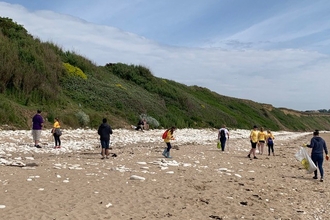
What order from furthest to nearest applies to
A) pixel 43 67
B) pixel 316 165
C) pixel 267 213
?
pixel 43 67 < pixel 316 165 < pixel 267 213

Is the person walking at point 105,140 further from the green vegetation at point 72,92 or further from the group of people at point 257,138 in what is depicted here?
the green vegetation at point 72,92

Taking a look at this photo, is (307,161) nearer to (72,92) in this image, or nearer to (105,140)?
(105,140)

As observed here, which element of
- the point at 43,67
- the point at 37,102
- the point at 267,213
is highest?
the point at 43,67

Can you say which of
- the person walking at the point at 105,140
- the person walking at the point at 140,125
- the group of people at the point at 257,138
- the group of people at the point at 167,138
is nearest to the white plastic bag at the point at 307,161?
the group of people at the point at 167,138

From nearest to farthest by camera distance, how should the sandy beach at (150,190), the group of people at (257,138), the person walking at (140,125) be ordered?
the sandy beach at (150,190) < the group of people at (257,138) < the person walking at (140,125)

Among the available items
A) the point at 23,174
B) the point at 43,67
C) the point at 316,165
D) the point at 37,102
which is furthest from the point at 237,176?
the point at 43,67

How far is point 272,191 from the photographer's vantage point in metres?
10.6

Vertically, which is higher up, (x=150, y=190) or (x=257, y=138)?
(x=257, y=138)

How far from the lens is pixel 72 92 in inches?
1345

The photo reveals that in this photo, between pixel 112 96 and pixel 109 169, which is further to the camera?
pixel 112 96

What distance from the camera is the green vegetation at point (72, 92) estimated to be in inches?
1037

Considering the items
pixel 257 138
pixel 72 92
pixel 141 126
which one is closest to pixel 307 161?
pixel 257 138

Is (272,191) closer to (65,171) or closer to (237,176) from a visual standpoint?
(237,176)

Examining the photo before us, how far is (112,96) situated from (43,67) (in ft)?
27.7
